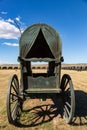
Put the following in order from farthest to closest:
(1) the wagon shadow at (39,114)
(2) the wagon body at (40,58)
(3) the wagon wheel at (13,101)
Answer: (2) the wagon body at (40,58), (1) the wagon shadow at (39,114), (3) the wagon wheel at (13,101)

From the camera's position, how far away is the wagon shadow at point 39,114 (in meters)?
6.53

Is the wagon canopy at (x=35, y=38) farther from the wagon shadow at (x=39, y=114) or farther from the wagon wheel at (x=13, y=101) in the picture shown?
the wagon shadow at (x=39, y=114)

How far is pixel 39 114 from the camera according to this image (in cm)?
758

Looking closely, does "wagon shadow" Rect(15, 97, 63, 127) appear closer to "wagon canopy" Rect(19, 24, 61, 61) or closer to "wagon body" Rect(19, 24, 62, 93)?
"wagon body" Rect(19, 24, 62, 93)

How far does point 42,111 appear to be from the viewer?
805 centimetres

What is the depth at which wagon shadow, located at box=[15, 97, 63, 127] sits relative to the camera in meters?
6.53

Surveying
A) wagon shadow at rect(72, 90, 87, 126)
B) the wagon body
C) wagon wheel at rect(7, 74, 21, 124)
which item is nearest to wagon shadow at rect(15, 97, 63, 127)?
wagon wheel at rect(7, 74, 21, 124)

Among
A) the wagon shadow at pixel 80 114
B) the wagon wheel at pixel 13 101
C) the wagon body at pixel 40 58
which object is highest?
the wagon body at pixel 40 58

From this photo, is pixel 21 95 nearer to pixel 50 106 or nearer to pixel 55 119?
pixel 55 119

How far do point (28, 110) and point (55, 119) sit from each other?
5.05ft

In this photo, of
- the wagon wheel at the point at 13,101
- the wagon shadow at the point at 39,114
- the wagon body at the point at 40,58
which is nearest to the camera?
the wagon wheel at the point at 13,101

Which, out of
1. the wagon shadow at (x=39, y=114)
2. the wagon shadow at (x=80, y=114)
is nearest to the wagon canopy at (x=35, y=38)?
the wagon shadow at (x=39, y=114)

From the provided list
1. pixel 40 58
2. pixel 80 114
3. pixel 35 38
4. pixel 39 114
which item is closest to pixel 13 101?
pixel 39 114

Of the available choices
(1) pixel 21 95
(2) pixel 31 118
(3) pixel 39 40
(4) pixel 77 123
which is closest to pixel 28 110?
(2) pixel 31 118
